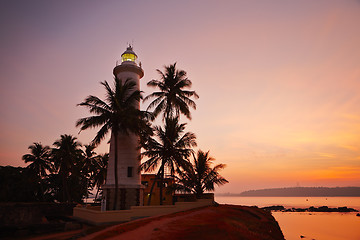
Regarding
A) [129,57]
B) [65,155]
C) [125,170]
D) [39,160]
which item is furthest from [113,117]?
[39,160]

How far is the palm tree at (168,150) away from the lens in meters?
24.0

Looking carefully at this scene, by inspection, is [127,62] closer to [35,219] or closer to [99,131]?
[99,131]

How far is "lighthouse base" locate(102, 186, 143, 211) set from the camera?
70.9 ft

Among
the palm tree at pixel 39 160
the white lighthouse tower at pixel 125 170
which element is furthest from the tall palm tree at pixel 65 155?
the white lighthouse tower at pixel 125 170

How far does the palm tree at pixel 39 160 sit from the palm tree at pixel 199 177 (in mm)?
28311

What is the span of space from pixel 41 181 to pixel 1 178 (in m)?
6.00

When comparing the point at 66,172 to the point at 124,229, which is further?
the point at 66,172

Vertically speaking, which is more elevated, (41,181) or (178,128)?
(178,128)

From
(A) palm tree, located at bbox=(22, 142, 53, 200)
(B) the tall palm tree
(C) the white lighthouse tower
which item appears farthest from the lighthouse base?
(A) palm tree, located at bbox=(22, 142, 53, 200)

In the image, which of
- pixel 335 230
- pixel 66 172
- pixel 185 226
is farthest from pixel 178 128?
pixel 335 230

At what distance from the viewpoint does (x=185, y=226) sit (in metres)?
12.8

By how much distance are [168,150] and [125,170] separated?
4854 mm

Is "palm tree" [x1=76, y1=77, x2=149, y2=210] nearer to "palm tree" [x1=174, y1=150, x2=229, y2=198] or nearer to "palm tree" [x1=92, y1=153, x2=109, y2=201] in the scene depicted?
"palm tree" [x1=174, y1=150, x2=229, y2=198]

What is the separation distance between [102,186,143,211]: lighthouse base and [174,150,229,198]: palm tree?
4818mm
